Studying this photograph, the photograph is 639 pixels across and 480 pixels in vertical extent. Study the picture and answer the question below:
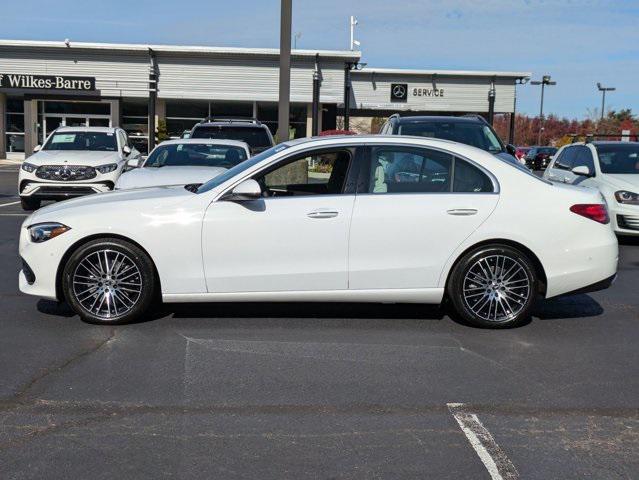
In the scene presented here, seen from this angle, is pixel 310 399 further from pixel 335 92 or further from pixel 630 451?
pixel 335 92

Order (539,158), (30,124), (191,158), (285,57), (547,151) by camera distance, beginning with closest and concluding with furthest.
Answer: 1. (191,158)
2. (285,57)
3. (30,124)
4. (539,158)
5. (547,151)

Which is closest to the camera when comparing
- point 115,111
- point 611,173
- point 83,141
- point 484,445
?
point 484,445

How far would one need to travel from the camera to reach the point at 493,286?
654 cm

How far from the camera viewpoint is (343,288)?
639 centimetres

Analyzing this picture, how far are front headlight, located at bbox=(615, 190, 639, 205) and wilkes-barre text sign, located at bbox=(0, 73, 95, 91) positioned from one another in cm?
2952

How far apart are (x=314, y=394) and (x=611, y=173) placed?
29.2 ft

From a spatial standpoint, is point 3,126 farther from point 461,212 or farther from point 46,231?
point 461,212

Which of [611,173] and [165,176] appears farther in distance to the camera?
[611,173]

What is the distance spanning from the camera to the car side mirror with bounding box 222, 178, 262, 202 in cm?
626

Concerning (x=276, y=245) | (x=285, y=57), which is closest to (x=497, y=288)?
(x=276, y=245)

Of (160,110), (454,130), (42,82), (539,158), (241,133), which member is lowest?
(539,158)

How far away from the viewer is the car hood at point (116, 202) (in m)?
6.41

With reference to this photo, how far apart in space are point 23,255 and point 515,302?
4.20 meters

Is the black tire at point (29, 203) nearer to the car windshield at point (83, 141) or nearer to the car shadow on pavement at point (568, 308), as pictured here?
the car windshield at point (83, 141)
